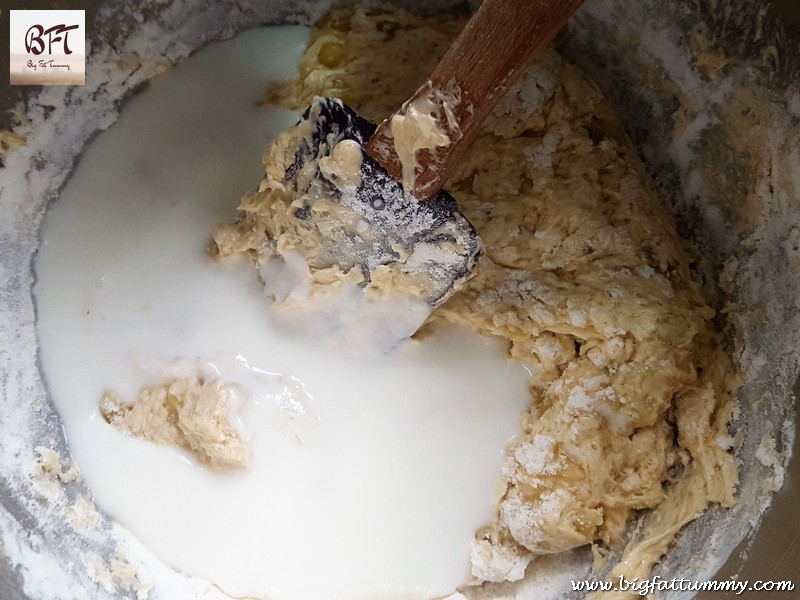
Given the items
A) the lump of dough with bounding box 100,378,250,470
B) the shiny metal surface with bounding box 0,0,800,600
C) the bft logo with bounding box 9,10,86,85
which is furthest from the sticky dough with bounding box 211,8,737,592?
the bft logo with bounding box 9,10,86,85

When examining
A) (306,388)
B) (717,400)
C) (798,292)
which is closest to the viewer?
(798,292)

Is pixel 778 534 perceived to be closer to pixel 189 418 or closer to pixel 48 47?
pixel 189 418

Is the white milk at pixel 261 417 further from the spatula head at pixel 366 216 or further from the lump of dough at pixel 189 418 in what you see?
the spatula head at pixel 366 216

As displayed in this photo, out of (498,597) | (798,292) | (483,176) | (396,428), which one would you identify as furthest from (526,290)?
(498,597)

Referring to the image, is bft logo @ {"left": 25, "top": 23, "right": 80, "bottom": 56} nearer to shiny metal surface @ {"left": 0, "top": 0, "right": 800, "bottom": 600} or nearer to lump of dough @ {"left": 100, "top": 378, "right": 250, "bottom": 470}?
shiny metal surface @ {"left": 0, "top": 0, "right": 800, "bottom": 600}

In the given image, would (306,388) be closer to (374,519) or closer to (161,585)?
(374,519)

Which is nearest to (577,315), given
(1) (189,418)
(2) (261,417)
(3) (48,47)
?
(2) (261,417)
